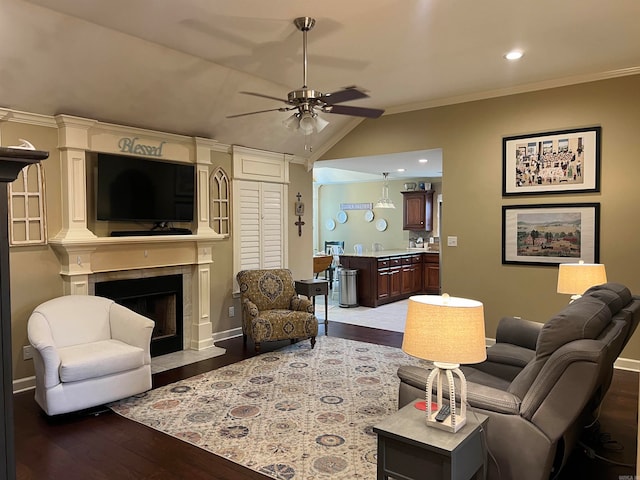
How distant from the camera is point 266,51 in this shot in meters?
4.02

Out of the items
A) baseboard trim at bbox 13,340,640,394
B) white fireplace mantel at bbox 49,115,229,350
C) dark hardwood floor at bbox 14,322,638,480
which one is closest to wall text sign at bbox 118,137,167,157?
white fireplace mantel at bbox 49,115,229,350

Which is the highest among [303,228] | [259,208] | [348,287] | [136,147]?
[136,147]

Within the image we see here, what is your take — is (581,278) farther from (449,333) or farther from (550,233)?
(449,333)

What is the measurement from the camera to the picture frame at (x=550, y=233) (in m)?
4.75

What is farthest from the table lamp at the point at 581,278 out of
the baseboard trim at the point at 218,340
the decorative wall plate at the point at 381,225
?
the decorative wall plate at the point at 381,225

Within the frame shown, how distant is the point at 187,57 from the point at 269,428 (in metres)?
3.24

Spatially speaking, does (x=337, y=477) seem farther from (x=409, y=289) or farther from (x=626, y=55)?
(x=409, y=289)

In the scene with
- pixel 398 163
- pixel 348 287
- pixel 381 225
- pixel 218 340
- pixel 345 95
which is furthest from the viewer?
pixel 381 225

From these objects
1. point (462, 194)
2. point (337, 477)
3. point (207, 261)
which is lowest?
point (337, 477)

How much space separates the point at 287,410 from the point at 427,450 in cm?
193

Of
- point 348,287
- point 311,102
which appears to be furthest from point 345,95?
point 348,287

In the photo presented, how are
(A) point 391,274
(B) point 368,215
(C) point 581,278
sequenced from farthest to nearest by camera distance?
(B) point 368,215
(A) point 391,274
(C) point 581,278

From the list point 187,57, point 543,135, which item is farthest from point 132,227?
point 543,135

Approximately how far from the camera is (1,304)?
122cm
